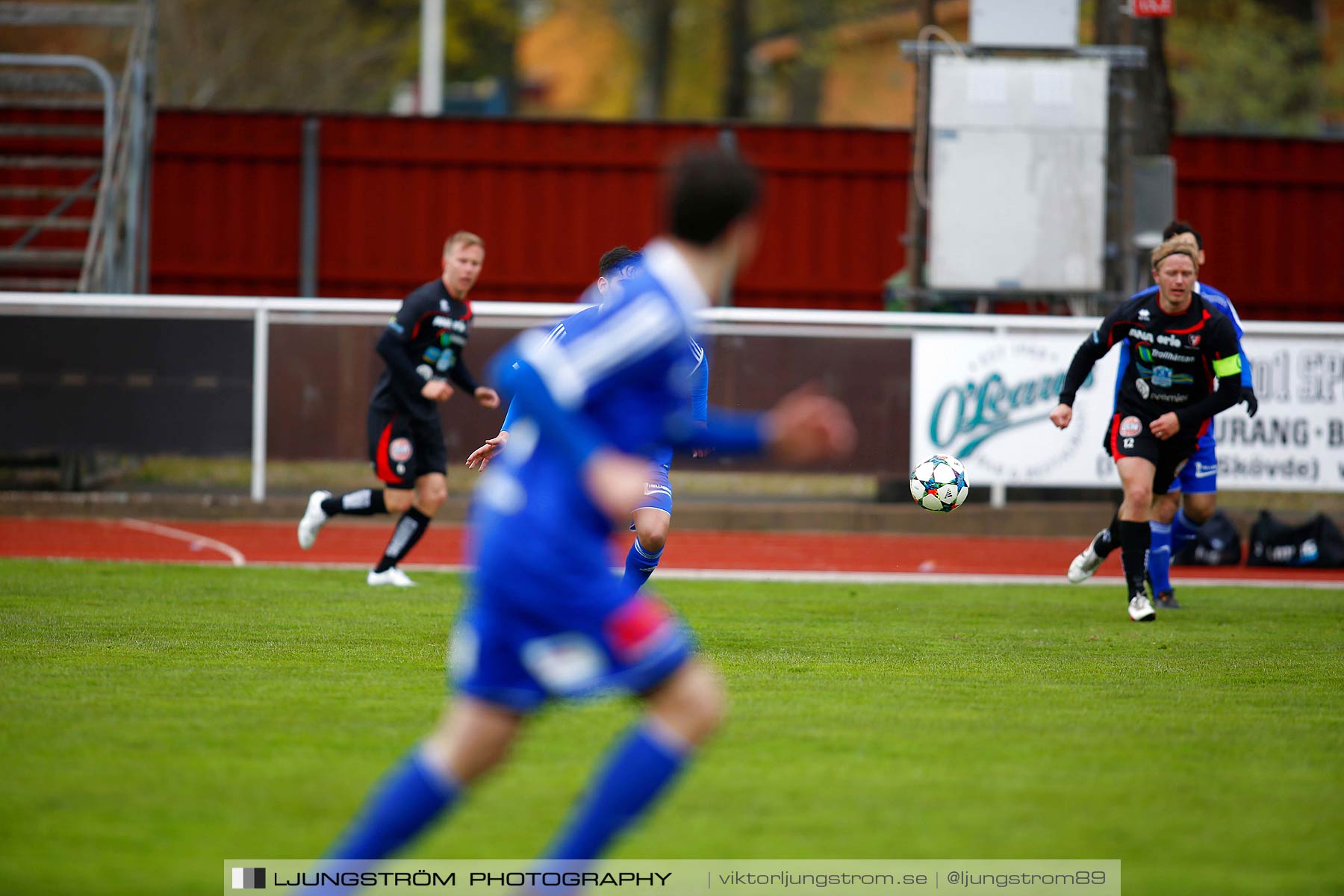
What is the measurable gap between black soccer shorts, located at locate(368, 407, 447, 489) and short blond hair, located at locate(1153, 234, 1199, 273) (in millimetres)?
4515

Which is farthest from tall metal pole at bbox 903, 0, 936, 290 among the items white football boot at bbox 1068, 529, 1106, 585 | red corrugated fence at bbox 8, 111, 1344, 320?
white football boot at bbox 1068, 529, 1106, 585

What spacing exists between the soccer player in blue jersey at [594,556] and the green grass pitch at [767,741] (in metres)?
0.82

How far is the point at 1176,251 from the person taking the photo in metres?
8.89

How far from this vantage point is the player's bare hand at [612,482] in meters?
3.50

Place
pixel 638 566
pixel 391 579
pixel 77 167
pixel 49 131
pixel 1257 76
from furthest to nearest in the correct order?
1. pixel 1257 76
2. pixel 77 167
3. pixel 49 131
4. pixel 391 579
5. pixel 638 566

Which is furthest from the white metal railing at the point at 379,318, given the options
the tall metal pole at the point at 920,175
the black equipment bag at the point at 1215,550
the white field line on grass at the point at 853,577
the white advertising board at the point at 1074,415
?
the white field line on grass at the point at 853,577

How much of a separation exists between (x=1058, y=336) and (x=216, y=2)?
2166 cm

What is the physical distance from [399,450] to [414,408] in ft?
0.99

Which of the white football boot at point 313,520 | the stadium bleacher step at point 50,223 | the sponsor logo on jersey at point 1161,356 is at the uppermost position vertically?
the stadium bleacher step at point 50,223

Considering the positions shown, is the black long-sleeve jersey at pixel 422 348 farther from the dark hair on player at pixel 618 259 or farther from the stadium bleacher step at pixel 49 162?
the stadium bleacher step at pixel 49 162

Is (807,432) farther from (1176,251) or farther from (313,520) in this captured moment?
(313,520)

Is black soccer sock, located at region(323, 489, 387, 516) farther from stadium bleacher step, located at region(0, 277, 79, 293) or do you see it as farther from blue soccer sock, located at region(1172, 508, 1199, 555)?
stadium bleacher step, located at region(0, 277, 79, 293)

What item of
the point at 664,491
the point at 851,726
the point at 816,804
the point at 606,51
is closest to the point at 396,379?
the point at 664,491

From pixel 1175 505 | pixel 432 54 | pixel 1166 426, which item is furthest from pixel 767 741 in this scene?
pixel 432 54
